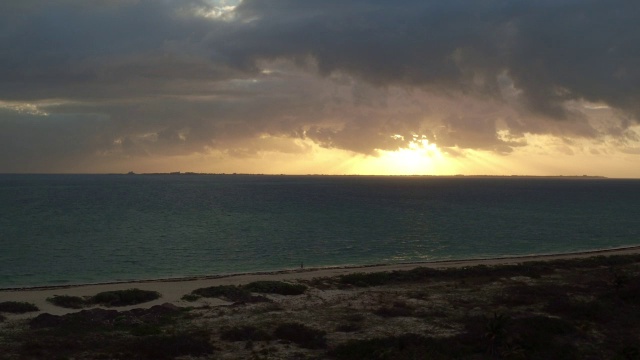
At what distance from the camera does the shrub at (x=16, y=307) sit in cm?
3914

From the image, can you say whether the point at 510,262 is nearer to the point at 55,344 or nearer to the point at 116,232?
the point at 55,344

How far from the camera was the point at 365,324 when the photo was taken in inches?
1380

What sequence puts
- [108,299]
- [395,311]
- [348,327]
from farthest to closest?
[108,299], [395,311], [348,327]

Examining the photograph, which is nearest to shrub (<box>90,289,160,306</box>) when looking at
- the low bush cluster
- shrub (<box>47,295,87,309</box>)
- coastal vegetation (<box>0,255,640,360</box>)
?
coastal vegetation (<box>0,255,640,360</box>)

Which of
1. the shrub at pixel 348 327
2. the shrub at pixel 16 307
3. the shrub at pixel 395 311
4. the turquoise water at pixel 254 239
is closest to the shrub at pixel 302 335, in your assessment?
the shrub at pixel 348 327

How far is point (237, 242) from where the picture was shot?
84.5 m

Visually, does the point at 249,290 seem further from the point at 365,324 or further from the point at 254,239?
the point at 254,239

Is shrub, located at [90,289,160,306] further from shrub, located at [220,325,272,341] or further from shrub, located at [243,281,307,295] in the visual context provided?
shrub, located at [220,325,272,341]

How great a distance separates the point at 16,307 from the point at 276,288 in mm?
19531

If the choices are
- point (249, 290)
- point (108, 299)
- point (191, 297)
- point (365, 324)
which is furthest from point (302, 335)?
point (108, 299)

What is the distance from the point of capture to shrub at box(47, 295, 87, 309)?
4166cm

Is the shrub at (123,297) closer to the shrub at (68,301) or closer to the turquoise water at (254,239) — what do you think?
the shrub at (68,301)

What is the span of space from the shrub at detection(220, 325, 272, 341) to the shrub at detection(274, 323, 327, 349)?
2.63 feet

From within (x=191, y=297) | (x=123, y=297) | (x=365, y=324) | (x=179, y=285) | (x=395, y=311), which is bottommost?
(x=179, y=285)
